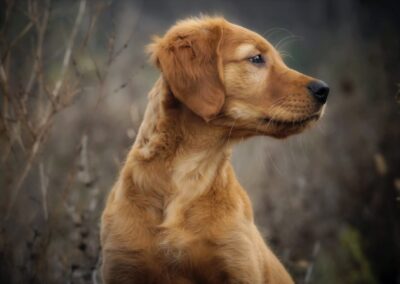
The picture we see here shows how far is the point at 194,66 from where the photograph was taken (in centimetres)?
330

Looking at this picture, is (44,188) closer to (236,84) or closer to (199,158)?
(199,158)

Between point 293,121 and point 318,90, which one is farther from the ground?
point 318,90

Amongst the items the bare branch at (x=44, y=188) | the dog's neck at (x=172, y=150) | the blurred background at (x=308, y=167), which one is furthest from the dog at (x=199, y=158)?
the blurred background at (x=308, y=167)

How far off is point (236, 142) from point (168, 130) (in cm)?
43

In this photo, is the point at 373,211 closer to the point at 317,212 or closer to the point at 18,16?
the point at 317,212

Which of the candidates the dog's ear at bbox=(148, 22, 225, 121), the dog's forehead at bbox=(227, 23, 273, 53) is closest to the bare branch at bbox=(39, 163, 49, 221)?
the dog's ear at bbox=(148, 22, 225, 121)

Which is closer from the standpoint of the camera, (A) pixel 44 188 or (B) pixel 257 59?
(B) pixel 257 59

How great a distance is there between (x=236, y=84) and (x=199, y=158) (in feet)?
1.48

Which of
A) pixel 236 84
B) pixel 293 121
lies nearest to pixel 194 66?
pixel 236 84

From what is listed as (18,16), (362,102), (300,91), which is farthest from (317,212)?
(18,16)

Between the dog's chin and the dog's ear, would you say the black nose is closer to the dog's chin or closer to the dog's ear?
the dog's chin

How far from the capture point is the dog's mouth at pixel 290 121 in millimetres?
3328

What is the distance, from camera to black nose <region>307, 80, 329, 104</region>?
10.9ft

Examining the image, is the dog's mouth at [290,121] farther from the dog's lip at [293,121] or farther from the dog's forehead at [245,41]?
the dog's forehead at [245,41]
